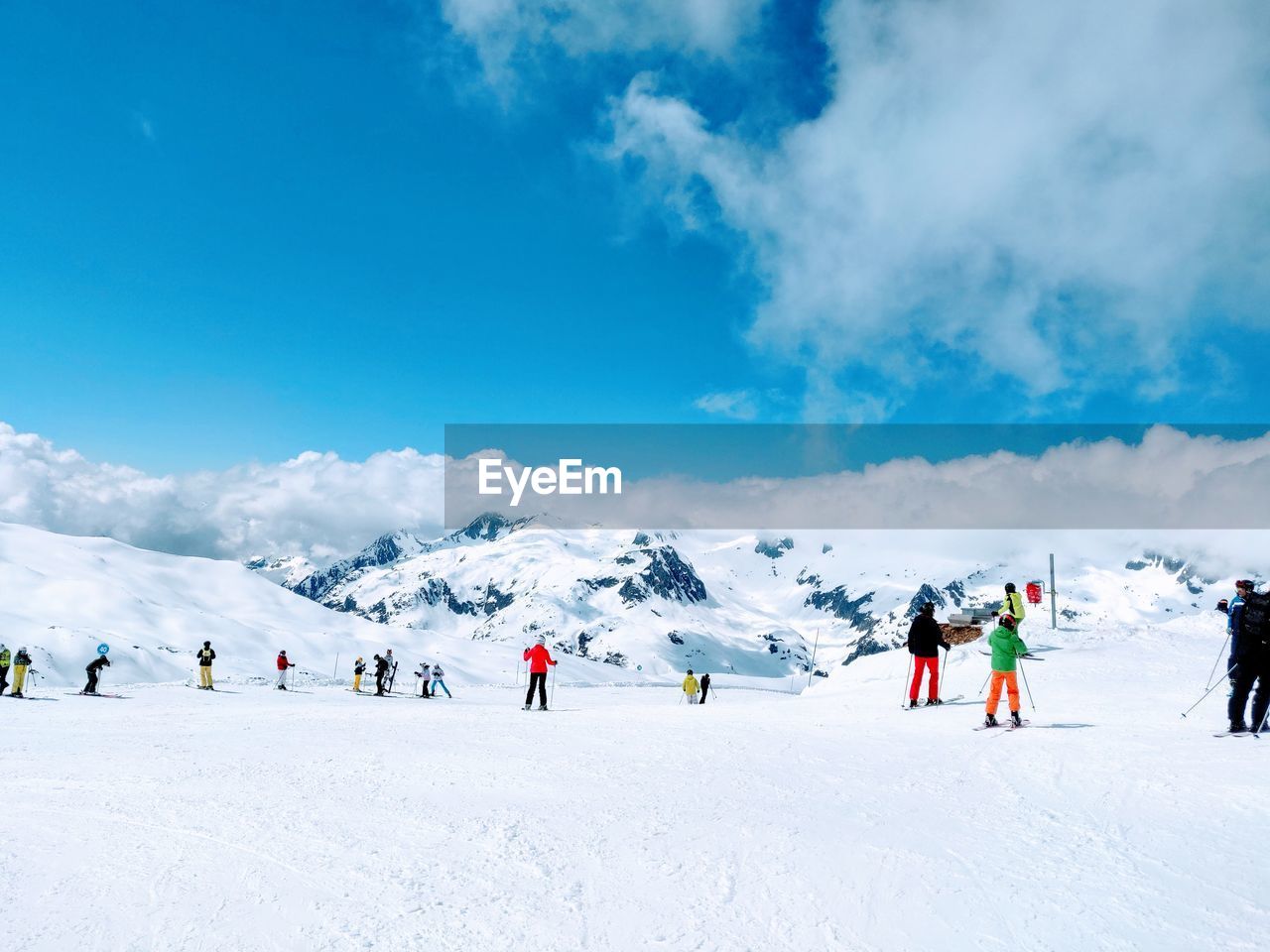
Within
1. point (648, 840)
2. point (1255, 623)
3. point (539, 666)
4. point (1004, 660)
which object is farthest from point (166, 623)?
point (1255, 623)

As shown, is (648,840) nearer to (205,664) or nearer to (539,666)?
(539,666)

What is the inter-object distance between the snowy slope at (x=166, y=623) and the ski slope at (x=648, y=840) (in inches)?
1745

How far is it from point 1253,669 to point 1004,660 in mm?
3591

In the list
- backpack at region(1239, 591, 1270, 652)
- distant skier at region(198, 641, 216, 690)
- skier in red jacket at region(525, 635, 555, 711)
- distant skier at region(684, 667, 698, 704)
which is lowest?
distant skier at region(684, 667, 698, 704)

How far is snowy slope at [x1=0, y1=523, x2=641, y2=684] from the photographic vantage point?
54.4 metres

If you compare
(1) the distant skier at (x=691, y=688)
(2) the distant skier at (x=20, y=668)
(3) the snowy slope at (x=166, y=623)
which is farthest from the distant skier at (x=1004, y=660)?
(3) the snowy slope at (x=166, y=623)

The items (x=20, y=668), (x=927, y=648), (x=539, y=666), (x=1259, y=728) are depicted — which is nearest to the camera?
(x=1259, y=728)

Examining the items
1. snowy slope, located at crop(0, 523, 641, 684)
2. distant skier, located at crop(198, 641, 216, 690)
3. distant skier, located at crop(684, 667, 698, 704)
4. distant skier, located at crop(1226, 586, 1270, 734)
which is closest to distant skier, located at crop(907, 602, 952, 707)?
distant skier, located at crop(1226, 586, 1270, 734)

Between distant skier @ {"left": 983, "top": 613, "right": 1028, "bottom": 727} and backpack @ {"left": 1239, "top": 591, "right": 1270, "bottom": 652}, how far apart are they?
326 cm

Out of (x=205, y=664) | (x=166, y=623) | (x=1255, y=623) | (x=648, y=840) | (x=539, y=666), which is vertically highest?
(x=1255, y=623)

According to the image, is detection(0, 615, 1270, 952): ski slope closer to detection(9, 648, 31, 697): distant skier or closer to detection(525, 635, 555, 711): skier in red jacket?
detection(525, 635, 555, 711): skier in red jacket

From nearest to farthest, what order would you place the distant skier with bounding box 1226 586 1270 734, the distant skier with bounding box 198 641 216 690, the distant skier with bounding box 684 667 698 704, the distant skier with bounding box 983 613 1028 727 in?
1. the distant skier with bounding box 1226 586 1270 734
2. the distant skier with bounding box 983 613 1028 727
3. the distant skier with bounding box 198 641 216 690
4. the distant skier with bounding box 684 667 698 704

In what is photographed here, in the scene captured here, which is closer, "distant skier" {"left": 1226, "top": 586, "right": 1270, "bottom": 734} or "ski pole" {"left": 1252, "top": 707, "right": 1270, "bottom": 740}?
"ski pole" {"left": 1252, "top": 707, "right": 1270, "bottom": 740}

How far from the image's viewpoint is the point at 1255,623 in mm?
11828
